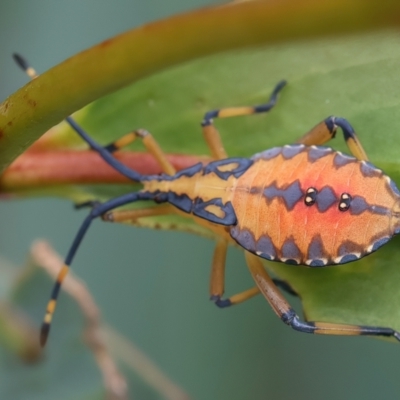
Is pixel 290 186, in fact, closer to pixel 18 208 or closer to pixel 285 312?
pixel 285 312

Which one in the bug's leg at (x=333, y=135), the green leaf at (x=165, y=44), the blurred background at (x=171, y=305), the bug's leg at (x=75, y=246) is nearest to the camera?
the green leaf at (x=165, y=44)

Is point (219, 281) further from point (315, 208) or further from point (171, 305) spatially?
point (171, 305)

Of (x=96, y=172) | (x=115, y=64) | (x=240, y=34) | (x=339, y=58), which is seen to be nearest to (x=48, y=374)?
(x=96, y=172)

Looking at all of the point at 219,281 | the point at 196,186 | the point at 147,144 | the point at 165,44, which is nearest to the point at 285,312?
the point at 219,281

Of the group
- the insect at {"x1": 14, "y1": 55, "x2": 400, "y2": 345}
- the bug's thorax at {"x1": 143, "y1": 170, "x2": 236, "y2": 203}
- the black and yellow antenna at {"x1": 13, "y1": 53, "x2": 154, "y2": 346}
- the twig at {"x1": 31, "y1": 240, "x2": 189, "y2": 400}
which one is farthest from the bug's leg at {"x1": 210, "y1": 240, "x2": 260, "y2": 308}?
the twig at {"x1": 31, "y1": 240, "x2": 189, "y2": 400}

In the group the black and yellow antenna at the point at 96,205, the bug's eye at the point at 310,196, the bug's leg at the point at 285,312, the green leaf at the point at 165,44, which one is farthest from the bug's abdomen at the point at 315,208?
the green leaf at the point at 165,44

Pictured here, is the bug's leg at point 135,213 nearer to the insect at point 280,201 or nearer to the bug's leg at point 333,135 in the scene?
the insect at point 280,201
